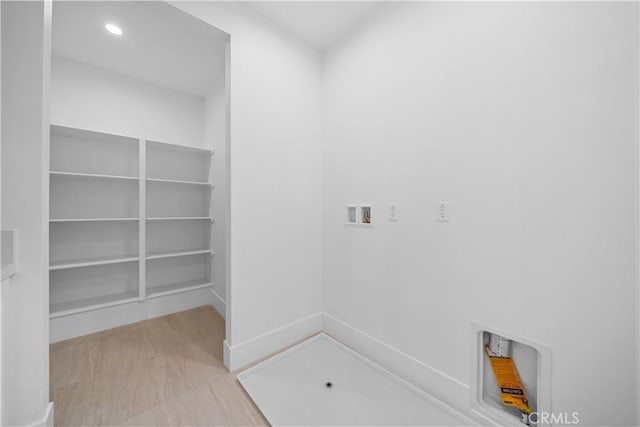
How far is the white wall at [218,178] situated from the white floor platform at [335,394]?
112 cm


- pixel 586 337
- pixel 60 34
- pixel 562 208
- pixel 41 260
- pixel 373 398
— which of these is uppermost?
pixel 60 34

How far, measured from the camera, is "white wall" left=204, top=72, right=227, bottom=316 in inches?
96.7

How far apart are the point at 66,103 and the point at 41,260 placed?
2.00m

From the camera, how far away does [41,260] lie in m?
1.02

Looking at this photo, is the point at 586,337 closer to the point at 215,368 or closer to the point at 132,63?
the point at 215,368

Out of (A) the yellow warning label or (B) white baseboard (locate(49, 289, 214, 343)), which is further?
(B) white baseboard (locate(49, 289, 214, 343))

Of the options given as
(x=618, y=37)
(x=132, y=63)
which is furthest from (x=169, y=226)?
(x=618, y=37)

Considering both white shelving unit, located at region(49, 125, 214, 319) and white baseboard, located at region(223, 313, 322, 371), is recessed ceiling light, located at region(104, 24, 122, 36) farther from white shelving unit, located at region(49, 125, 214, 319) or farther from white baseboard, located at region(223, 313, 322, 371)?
white baseboard, located at region(223, 313, 322, 371)

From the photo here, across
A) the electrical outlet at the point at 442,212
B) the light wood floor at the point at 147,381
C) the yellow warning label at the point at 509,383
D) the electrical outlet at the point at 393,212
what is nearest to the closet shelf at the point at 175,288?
the light wood floor at the point at 147,381

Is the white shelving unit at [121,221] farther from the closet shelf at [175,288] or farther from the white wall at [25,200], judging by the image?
the white wall at [25,200]

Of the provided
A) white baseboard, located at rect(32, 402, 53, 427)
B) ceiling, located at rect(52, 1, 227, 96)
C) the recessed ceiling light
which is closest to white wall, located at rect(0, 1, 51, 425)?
white baseboard, located at rect(32, 402, 53, 427)

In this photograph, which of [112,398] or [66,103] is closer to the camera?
[112,398]

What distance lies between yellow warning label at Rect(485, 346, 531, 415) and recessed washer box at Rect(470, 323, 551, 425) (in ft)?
0.08

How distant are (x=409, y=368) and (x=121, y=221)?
291 centimetres
